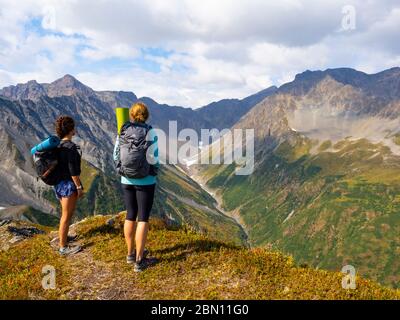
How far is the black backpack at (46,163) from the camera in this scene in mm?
14344

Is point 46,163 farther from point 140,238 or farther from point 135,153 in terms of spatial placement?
point 140,238

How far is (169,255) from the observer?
14.7 metres

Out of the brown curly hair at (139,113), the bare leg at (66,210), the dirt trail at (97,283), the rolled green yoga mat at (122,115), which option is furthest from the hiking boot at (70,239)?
the brown curly hair at (139,113)

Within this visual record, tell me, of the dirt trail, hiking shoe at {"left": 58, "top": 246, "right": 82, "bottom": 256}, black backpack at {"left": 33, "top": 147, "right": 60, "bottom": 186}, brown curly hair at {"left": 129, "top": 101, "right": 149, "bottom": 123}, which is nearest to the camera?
the dirt trail

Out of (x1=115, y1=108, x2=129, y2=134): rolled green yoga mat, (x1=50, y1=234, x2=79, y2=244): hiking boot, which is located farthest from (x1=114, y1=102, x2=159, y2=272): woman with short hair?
(x1=50, y1=234, x2=79, y2=244): hiking boot

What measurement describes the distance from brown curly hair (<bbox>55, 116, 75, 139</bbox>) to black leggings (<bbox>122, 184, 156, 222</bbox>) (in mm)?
3087

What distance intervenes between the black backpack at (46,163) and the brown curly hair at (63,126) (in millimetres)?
554

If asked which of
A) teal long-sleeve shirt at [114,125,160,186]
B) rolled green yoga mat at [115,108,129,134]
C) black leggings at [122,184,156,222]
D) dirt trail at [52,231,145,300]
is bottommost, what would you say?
dirt trail at [52,231,145,300]

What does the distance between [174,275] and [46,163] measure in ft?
19.9

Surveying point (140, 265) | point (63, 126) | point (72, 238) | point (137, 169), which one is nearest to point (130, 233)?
point (140, 265)

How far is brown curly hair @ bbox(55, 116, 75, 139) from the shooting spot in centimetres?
1441

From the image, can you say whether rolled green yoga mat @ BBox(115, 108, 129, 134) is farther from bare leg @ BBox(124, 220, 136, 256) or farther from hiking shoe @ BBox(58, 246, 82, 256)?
hiking shoe @ BBox(58, 246, 82, 256)
